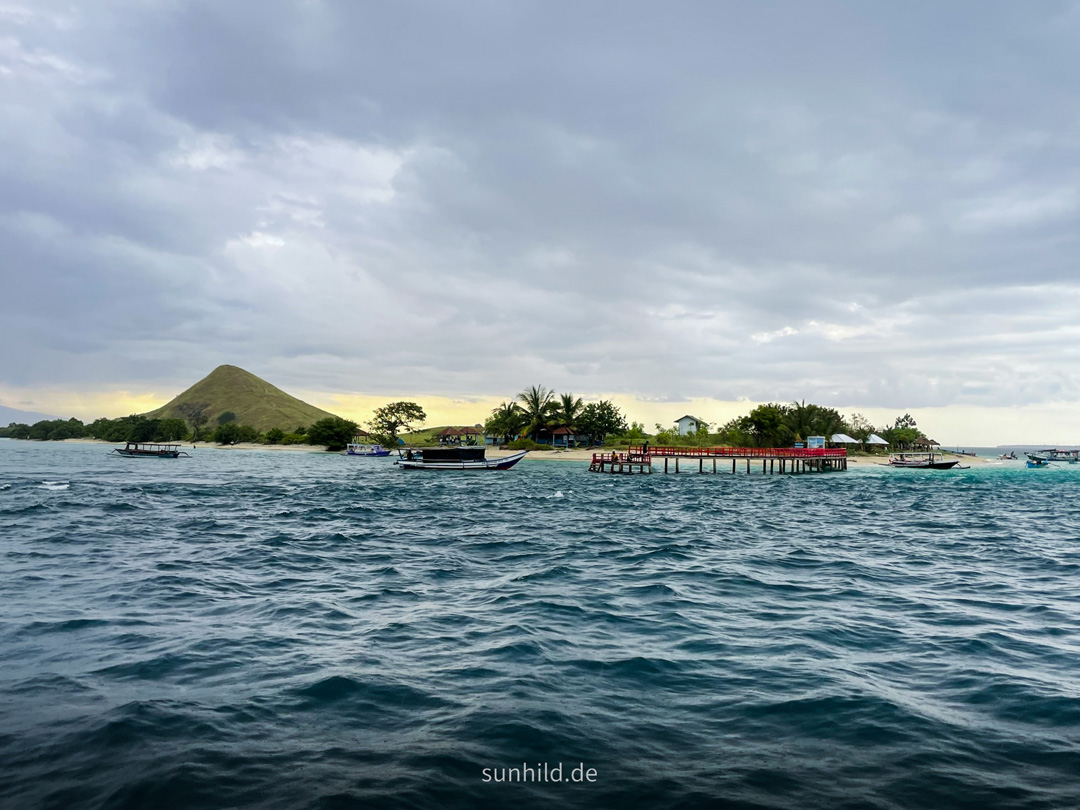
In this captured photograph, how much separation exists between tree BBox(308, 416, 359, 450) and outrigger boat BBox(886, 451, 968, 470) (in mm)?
102097

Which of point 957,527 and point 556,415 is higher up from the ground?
point 556,415

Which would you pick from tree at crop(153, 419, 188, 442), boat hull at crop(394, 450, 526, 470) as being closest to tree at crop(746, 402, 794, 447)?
boat hull at crop(394, 450, 526, 470)

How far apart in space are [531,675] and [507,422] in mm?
103061

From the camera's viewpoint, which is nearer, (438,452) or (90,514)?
(90,514)

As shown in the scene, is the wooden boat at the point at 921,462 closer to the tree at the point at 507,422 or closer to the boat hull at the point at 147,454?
the tree at the point at 507,422

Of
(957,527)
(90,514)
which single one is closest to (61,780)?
(90,514)

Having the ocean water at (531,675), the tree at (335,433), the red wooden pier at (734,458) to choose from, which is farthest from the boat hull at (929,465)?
the tree at (335,433)

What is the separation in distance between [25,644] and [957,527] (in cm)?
3333

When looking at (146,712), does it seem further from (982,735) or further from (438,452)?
(438,452)

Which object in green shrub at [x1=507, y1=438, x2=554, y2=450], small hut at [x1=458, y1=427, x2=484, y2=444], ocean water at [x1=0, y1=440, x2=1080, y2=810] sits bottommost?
ocean water at [x1=0, y1=440, x2=1080, y2=810]

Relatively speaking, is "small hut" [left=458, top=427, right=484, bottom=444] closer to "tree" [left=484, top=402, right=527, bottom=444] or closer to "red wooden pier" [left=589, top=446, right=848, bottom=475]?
"tree" [left=484, top=402, right=527, bottom=444]

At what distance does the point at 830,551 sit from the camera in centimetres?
2136

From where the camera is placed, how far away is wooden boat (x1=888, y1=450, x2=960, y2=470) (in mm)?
92500

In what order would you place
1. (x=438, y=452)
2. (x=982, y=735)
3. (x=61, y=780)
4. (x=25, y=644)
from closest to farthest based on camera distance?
(x=61, y=780)
(x=982, y=735)
(x=25, y=644)
(x=438, y=452)
